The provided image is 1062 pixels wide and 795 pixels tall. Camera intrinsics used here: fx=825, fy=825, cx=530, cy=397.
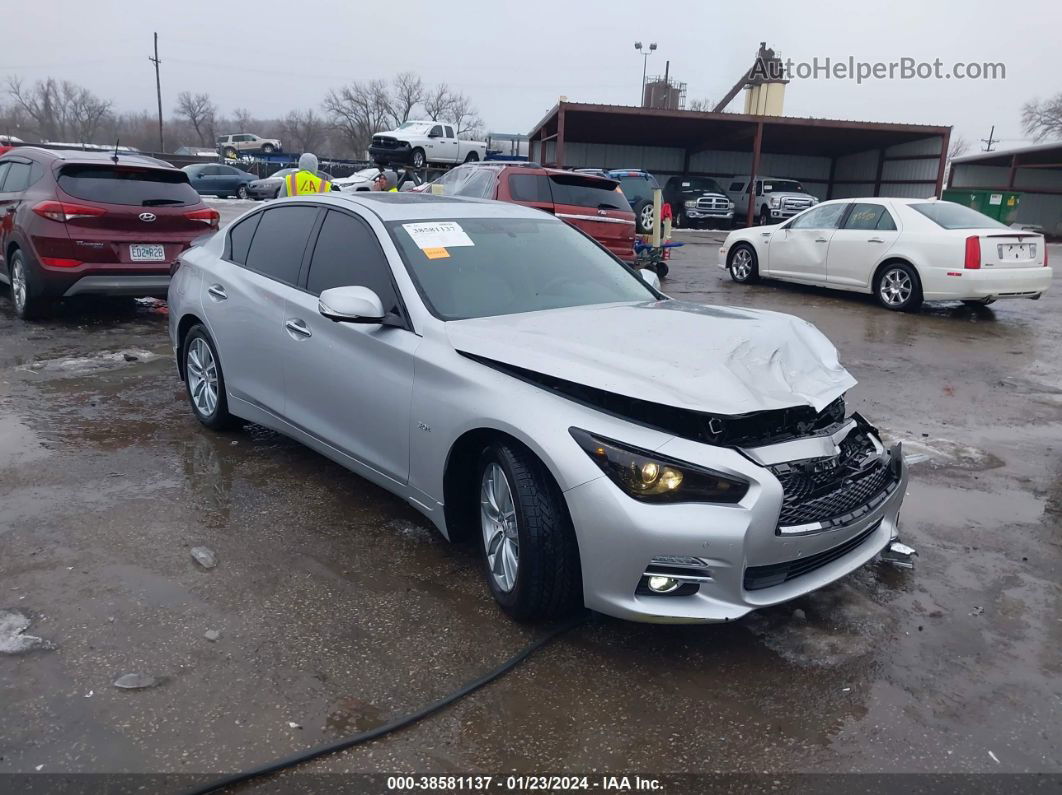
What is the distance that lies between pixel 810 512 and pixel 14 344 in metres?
7.84

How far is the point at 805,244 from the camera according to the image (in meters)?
12.6

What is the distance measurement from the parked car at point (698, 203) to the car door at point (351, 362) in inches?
1030

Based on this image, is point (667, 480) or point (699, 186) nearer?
point (667, 480)

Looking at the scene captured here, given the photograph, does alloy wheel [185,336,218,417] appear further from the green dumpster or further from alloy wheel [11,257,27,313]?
the green dumpster

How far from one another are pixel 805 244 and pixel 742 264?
1.65 m

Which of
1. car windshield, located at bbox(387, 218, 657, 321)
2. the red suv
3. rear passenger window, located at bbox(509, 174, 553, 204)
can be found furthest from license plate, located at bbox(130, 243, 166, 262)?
car windshield, located at bbox(387, 218, 657, 321)

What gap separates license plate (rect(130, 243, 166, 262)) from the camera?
27.5 ft

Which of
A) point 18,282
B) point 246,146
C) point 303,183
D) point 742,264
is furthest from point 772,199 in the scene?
point 246,146

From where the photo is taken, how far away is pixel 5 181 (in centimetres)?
916

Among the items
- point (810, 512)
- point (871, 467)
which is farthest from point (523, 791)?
point (871, 467)

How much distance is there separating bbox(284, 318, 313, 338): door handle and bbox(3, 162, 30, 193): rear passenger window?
6.09 meters

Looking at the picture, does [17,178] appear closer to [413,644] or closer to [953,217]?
[413,644]

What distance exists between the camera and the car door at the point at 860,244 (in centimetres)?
1129

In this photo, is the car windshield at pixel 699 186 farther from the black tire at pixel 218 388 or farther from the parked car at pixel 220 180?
the black tire at pixel 218 388
